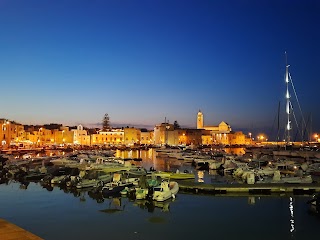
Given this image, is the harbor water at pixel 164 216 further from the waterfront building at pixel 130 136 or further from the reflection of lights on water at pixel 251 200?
the waterfront building at pixel 130 136

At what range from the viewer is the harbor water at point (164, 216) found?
17656mm

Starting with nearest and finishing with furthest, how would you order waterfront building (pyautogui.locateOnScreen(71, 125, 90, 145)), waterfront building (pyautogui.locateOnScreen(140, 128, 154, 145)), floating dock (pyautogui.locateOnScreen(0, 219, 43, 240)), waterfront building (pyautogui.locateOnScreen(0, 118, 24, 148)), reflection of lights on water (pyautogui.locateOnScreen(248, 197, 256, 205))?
floating dock (pyautogui.locateOnScreen(0, 219, 43, 240)), reflection of lights on water (pyautogui.locateOnScreen(248, 197, 256, 205)), waterfront building (pyautogui.locateOnScreen(0, 118, 24, 148)), waterfront building (pyautogui.locateOnScreen(71, 125, 90, 145)), waterfront building (pyautogui.locateOnScreen(140, 128, 154, 145))

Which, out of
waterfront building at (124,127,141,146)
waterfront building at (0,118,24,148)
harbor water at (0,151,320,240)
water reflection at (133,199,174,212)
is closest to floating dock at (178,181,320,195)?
harbor water at (0,151,320,240)

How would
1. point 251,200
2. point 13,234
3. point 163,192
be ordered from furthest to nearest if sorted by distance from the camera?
1. point 251,200
2. point 163,192
3. point 13,234

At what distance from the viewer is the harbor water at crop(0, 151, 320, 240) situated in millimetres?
17656

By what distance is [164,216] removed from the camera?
2114cm

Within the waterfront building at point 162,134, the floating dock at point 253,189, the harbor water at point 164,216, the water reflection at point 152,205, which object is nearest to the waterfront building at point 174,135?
the waterfront building at point 162,134

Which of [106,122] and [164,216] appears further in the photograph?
[106,122]

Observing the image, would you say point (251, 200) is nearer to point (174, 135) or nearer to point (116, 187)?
point (116, 187)

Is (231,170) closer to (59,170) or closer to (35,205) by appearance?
(59,170)

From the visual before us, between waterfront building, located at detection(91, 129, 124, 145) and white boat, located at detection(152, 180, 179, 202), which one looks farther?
waterfront building, located at detection(91, 129, 124, 145)

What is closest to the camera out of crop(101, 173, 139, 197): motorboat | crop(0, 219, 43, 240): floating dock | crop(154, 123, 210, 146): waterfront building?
crop(0, 219, 43, 240): floating dock

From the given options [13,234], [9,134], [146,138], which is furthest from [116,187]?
[146,138]

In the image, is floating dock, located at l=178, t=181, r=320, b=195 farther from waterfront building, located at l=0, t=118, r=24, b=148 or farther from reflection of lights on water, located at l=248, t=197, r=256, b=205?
waterfront building, located at l=0, t=118, r=24, b=148
